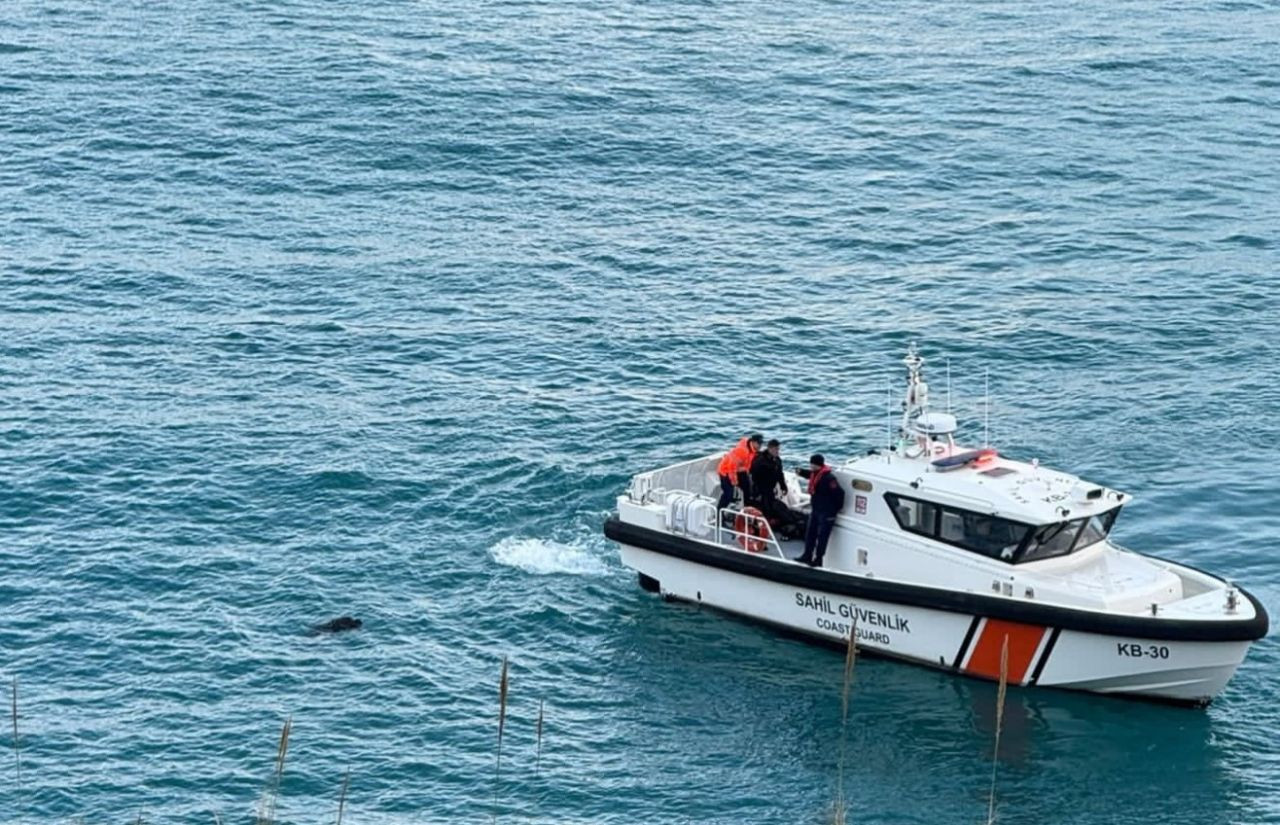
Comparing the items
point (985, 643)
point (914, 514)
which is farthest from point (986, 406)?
point (985, 643)

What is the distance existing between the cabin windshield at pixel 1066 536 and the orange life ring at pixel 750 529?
198 inches

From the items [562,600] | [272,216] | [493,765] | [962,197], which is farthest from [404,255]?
[493,765]

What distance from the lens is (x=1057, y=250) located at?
196 feet

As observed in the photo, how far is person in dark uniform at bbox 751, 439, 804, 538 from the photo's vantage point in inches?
1631

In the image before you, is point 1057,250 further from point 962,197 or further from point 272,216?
point 272,216

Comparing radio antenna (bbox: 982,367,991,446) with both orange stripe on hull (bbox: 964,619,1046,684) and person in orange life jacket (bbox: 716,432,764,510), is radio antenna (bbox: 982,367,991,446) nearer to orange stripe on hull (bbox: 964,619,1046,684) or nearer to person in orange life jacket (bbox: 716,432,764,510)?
person in orange life jacket (bbox: 716,432,764,510)

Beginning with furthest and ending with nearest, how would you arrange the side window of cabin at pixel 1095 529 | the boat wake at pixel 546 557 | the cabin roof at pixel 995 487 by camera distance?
the boat wake at pixel 546 557
the side window of cabin at pixel 1095 529
the cabin roof at pixel 995 487

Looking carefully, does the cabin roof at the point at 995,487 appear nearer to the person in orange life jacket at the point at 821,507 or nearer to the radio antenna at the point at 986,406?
the person in orange life jacket at the point at 821,507

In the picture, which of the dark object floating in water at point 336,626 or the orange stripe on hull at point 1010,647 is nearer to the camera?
the orange stripe on hull at point 1010,647

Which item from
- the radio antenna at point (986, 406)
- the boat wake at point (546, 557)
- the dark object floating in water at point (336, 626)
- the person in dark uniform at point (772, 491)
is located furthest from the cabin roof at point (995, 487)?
the dark object floating in water at point (336, 626)

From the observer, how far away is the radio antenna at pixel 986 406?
48037 mm

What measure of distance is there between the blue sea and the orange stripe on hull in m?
0.44

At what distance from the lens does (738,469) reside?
1634 inches

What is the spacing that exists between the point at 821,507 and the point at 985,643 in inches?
145
